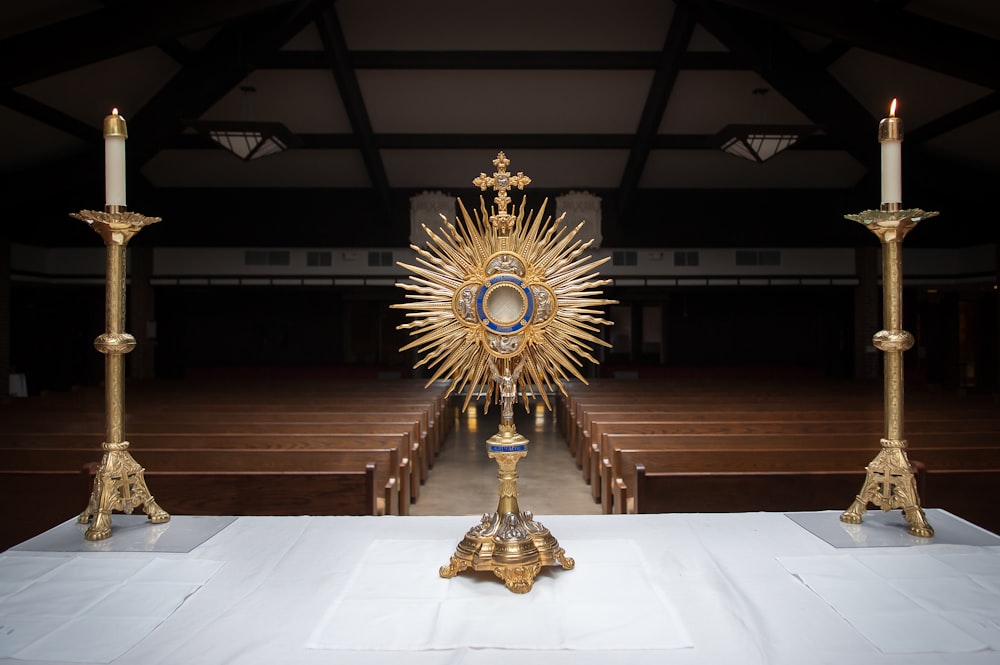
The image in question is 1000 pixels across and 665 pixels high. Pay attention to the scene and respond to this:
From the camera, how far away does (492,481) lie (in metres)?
5.88

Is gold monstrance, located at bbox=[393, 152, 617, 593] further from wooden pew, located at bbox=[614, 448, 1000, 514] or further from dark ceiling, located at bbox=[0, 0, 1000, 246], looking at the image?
dark ceiling, located at bbox=[0, 0, 1000, 246]

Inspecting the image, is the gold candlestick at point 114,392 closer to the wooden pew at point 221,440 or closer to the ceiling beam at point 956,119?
the wooden pew at point 221,440

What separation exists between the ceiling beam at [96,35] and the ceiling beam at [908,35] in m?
5.10

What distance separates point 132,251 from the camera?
1144 centimetres

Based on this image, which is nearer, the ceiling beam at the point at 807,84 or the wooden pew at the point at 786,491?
the wooden pew at the point at 786,491

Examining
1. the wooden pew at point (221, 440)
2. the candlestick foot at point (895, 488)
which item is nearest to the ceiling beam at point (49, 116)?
the wooden pew at point (221, 440)

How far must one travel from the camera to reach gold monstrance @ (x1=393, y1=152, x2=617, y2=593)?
1.48m

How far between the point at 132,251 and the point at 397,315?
477 centimetres

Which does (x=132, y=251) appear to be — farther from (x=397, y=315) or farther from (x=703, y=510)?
(x=703, y=510)

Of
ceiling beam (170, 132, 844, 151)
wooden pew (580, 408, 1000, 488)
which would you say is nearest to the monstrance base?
wooden pew (580, 408, 1000, 488)

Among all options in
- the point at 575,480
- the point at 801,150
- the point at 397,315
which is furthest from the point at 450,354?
the point at 397,315

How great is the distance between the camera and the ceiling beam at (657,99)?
24.4 feet

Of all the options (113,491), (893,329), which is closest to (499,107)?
(893,329)

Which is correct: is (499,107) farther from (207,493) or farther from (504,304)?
(504,304)
